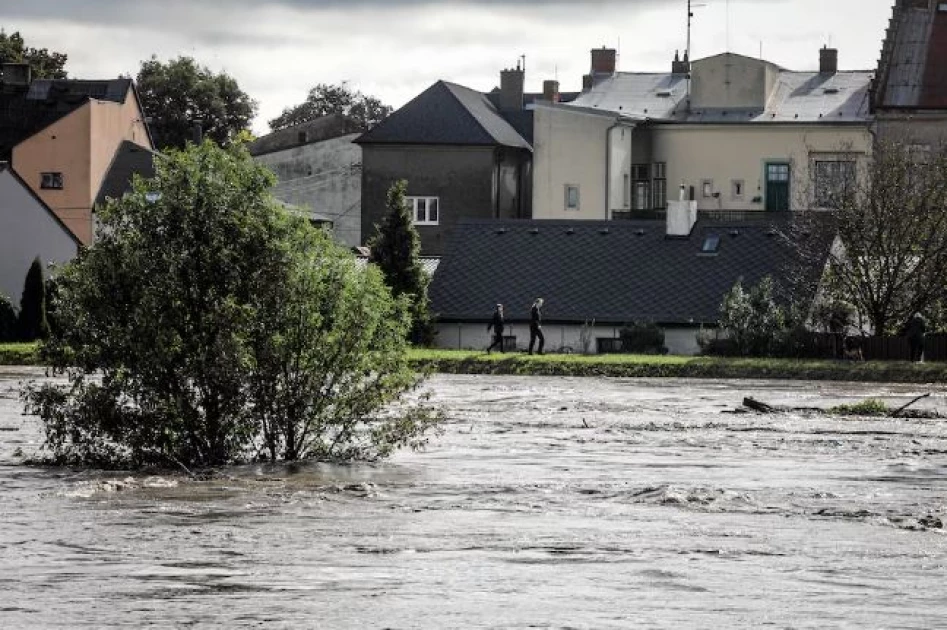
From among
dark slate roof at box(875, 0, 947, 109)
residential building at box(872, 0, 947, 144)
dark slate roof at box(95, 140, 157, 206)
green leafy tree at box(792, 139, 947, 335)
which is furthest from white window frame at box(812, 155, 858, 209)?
dark slate roof at box(95, 140, 157, 206)

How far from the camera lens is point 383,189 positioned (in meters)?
96.1

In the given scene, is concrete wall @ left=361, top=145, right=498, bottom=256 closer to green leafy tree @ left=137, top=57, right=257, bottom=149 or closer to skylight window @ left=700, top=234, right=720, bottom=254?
skylight window @ left=700, top=234, right=720, bottom=254

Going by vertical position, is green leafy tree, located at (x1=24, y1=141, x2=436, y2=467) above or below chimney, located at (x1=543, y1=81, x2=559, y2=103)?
below

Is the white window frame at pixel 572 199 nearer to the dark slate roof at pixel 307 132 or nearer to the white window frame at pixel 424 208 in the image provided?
the white window frame at pixel 424 208

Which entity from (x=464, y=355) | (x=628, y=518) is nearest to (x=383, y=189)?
(x=464, y=355)

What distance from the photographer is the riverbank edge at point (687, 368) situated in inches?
2275

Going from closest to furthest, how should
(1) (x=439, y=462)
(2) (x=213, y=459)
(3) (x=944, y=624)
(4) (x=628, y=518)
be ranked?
(3) (x=944, y=624)
(4) (x=628, y=518)
(2) (x=213, y=459)
(1) (x=439, y=462)

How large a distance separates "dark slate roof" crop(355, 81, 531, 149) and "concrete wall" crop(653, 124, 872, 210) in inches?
296

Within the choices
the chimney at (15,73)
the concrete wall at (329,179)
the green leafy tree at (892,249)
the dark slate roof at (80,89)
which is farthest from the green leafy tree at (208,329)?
the concrete wall at (329,179)

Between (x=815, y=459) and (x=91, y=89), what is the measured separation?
69.1m

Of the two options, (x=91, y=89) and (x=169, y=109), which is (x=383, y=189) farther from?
(x=169, y=109)

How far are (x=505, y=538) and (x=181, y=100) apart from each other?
114 metres

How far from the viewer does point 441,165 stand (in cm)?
9606

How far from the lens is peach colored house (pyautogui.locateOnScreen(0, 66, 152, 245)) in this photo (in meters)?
90.8
